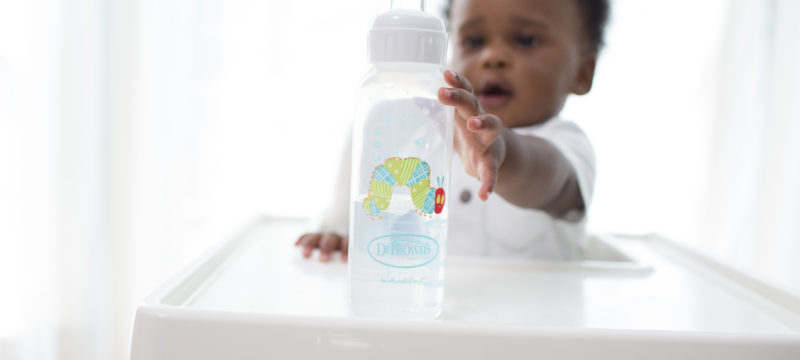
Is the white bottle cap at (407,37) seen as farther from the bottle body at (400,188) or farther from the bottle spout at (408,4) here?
the bottle spout at (408,4)

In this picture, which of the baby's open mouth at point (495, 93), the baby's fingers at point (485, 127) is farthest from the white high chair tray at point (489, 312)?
the baby's open mouth at point (495, 93)

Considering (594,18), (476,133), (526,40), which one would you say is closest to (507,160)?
(476,133)

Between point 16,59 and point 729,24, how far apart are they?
135 cm

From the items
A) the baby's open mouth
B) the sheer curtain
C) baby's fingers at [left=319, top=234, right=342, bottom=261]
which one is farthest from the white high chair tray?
the sheer curtain

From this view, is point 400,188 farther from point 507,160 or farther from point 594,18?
point 594,18

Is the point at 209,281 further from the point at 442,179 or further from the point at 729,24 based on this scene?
the point at 729,24

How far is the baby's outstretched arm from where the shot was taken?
38 cm

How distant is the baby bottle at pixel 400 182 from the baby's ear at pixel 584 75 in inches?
19.5

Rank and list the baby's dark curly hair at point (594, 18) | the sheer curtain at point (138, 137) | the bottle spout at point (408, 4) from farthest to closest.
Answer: the sheer curtain at point (138, 137) < the baby's dark curly hair at point (594, 18) < the bottle spout at point (408, 4)

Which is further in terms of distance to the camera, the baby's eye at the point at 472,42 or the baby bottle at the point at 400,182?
the baby's eye at the point at 472,42

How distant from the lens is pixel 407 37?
36cm

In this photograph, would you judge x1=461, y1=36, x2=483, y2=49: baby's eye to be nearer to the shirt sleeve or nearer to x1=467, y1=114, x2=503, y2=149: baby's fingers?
the shirt sleeve

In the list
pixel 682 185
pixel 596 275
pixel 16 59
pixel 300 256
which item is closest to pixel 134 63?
pixel 16 59

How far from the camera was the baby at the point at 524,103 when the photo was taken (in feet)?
2.20
